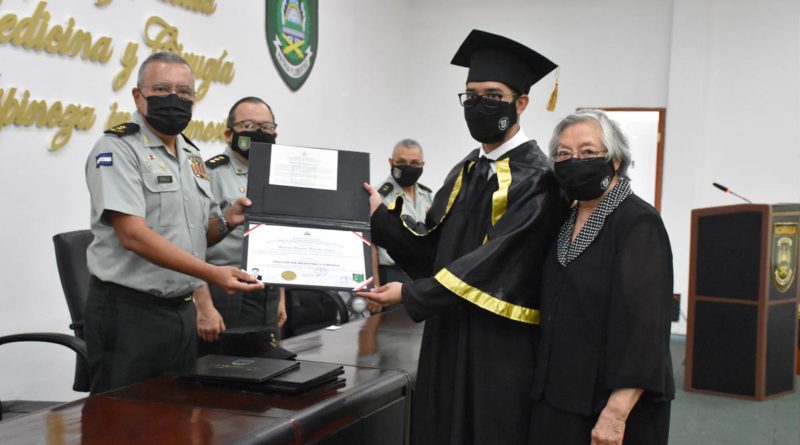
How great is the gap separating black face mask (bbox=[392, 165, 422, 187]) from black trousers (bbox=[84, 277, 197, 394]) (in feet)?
9.36

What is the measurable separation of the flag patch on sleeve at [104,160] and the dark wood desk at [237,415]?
2.15 feet

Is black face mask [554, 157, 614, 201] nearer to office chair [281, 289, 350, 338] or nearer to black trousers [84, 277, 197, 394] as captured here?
black trousers [84, 277, 197, 394]

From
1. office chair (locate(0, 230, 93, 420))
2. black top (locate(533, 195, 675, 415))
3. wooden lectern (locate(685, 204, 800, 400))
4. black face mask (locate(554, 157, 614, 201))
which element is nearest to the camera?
black top (locate(533, 195, 675, 415))

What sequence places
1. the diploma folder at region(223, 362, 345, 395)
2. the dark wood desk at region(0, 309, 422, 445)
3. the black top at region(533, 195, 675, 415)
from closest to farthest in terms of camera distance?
the dark wood desk at region(0, 309, 422, 445)
the black top at region(533, 195, 675, 415)
the diploma folder at region(223, 362, 345, 395)

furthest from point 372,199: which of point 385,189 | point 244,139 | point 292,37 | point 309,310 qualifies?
point 292,37

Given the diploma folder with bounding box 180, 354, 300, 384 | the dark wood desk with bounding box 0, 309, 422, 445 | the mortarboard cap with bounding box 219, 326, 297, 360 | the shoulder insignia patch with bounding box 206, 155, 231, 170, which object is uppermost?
the shoulder insignia patch with bounding box 206, 155, 231, 170

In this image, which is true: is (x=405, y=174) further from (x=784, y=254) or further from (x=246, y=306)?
(x=784, y=254)

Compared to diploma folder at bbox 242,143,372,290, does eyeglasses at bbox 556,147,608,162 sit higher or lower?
higher

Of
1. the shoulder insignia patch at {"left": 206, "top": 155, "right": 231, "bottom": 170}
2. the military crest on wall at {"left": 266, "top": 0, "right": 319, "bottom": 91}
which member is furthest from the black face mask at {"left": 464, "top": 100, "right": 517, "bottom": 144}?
the military crest on wall at {"left": 266, "top": 0, "right": 319, "bottom": 91}

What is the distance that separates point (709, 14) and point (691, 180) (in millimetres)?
1537

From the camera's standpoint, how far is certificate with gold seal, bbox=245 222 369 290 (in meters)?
2.23

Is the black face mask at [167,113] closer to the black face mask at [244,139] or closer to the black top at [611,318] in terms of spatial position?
the black face mask at [244,139]

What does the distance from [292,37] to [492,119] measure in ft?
13.7

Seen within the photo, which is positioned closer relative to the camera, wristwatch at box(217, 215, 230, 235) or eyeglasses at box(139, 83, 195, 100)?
eyeglasses at box(139, 83, 195, 100)
